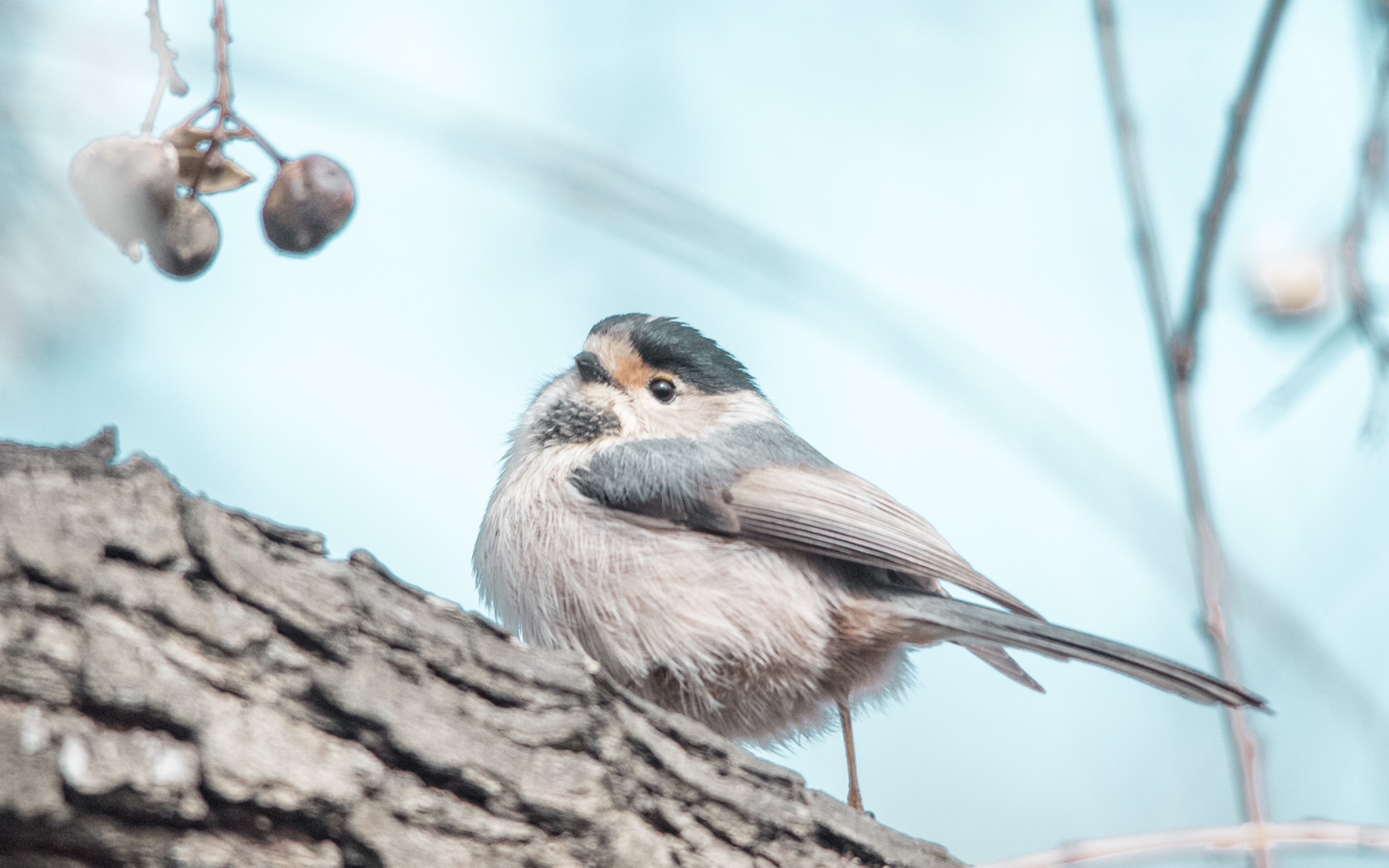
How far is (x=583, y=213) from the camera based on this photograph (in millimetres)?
3049

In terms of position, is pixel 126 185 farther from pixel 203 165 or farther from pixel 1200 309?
pixel 1200 309

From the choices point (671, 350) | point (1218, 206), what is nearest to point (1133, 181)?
point (1218, 206)

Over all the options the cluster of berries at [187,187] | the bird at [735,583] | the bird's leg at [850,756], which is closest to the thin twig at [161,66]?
the cluster of berries at [187,187]

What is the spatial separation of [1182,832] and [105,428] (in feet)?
5.28

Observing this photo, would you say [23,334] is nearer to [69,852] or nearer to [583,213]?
[69,852]

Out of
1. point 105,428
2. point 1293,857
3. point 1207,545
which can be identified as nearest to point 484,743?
point 105,428

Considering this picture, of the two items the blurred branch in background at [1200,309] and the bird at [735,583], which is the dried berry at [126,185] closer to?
the bird at [735,583]

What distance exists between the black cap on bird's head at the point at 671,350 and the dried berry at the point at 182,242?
130cm

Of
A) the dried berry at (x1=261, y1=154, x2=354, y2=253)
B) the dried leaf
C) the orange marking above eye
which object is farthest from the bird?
the dried leaf

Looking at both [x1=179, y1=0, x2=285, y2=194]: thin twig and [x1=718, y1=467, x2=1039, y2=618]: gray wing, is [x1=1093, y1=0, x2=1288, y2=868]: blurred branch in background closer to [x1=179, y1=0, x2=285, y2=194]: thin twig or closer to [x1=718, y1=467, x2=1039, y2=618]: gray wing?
[x1=718, y1=467, x2=1039, y2=618]: gray wing

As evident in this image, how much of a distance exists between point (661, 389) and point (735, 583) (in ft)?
2.39

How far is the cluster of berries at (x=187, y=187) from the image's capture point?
178 centimetres

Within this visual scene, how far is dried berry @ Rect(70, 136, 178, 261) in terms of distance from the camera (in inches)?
69.8

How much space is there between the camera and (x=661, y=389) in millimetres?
3148
